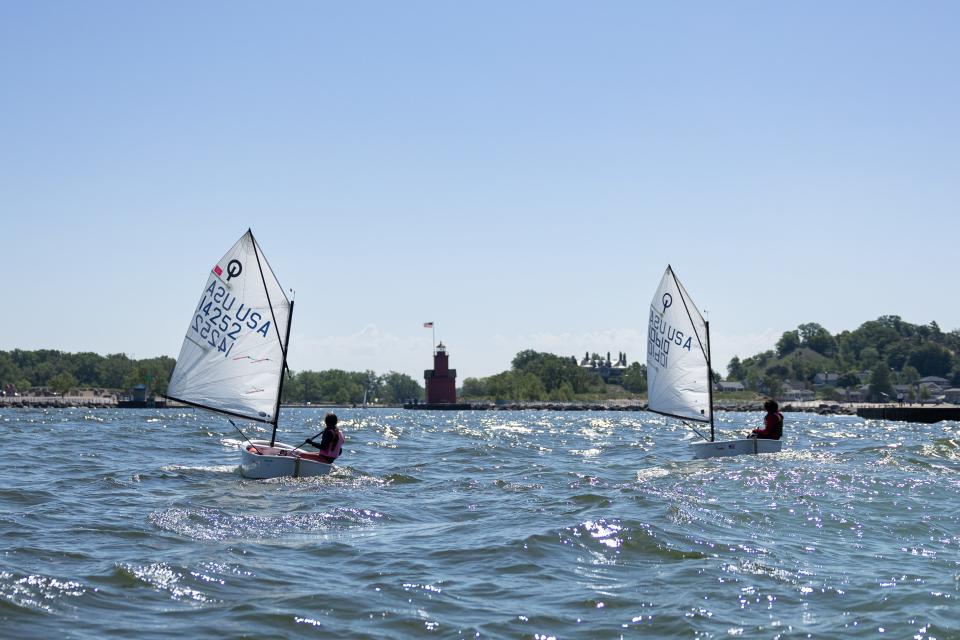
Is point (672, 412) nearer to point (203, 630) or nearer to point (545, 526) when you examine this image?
point (545, 526)

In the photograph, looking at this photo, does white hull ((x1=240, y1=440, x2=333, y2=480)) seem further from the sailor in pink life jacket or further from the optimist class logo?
the optimist class logo

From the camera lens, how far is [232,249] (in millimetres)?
27578

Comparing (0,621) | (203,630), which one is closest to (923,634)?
(203,630)

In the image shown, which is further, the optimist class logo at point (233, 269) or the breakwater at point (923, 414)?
the breakwater at point (923, 414)

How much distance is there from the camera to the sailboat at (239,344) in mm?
27141

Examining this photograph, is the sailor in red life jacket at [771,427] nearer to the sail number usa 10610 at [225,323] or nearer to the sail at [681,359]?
the sail at [681,359]

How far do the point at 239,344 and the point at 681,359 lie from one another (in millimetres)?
17077

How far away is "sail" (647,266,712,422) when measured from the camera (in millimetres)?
36844

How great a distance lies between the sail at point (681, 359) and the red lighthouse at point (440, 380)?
481 ft

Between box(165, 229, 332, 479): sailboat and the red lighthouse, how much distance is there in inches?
6135

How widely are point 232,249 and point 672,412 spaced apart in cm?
1775

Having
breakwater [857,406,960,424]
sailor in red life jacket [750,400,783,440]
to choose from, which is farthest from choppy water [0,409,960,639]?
breakwater [857,406,960,424]

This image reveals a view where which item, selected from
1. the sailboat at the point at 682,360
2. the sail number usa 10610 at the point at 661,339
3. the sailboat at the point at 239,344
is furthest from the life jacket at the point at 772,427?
the sailboat at the point at 239,344

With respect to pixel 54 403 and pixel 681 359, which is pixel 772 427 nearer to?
pixel 681 359
